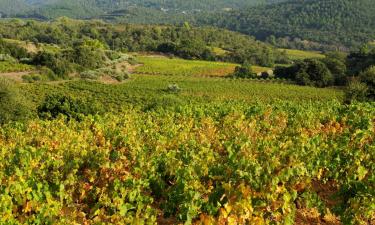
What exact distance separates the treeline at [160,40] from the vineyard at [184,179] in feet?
383

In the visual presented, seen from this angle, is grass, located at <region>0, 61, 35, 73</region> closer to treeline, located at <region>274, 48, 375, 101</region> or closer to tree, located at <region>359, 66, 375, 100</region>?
treeline, located at <region>274, 48, 375, 101</region>

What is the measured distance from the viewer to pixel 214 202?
13805 millimetres

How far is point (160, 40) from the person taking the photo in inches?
6407

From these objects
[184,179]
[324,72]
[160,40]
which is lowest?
[160,40]

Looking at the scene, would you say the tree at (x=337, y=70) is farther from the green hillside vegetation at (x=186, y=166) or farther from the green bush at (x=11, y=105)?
the green bush at (x=11, y=105)

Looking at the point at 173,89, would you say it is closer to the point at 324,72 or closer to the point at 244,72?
the point at 324,72

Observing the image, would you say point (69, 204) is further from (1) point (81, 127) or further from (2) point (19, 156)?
(1) point (81, 127)

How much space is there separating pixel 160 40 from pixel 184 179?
15076cm

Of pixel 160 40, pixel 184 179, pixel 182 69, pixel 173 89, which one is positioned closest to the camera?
pixel 184 179

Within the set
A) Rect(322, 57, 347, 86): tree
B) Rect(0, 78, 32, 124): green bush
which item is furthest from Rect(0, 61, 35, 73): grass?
Rect(322, 57, 347, 86): tree

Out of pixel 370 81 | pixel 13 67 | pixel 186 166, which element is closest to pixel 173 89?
pixel 370 81

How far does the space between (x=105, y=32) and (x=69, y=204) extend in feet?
525

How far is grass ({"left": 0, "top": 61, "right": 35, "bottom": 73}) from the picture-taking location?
84875 millimetres

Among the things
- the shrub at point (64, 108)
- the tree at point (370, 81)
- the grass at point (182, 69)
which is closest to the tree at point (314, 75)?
the tree at point (370, 81)
